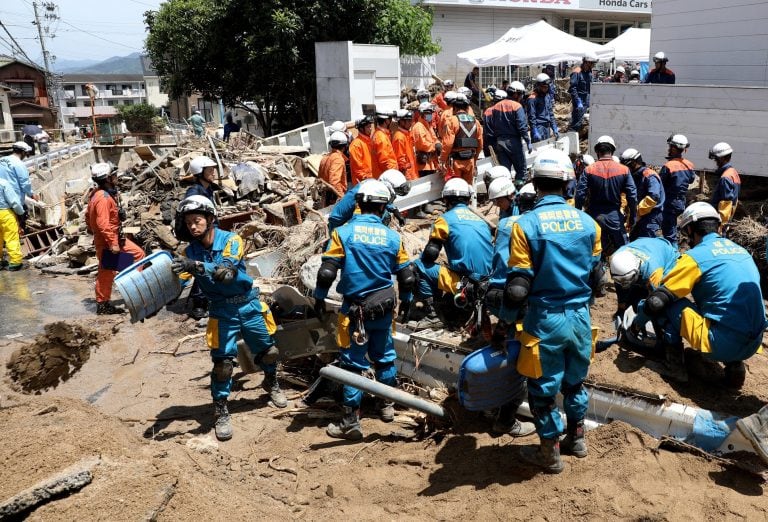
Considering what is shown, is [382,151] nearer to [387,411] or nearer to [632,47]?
[387,411]

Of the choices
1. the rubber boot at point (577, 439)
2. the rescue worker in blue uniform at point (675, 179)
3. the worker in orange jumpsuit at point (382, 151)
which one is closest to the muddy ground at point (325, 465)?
the rubber boot at point (577, 439)

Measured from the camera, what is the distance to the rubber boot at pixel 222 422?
566 cm

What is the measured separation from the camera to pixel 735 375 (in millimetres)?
5270

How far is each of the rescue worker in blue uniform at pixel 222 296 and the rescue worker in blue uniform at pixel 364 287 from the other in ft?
2.09

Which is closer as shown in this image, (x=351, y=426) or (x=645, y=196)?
(x=351, y=426)

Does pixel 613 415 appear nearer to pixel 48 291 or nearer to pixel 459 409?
pixel 459 409

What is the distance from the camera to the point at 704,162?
11.4m

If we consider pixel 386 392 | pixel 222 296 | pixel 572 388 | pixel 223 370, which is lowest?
pixel 223 370

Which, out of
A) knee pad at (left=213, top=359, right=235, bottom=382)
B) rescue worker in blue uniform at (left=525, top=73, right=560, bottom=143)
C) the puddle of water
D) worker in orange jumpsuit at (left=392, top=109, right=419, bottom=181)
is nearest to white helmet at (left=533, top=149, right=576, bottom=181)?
knee pad at (left=213, top=359, right=235, bottom=382)

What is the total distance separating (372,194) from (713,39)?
11064 millimetres

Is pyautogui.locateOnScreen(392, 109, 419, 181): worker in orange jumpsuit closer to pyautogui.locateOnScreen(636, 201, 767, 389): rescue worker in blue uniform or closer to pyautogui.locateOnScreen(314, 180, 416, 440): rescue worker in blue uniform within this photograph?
pyautogui.locateOnScreen(314, 180, 416, 440): rescue worker in blue uniform

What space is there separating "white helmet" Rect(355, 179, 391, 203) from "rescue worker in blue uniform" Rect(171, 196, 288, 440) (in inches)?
43.4

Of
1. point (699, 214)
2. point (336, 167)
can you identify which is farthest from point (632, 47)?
point (699, 214)

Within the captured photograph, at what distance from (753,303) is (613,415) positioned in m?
1.32
